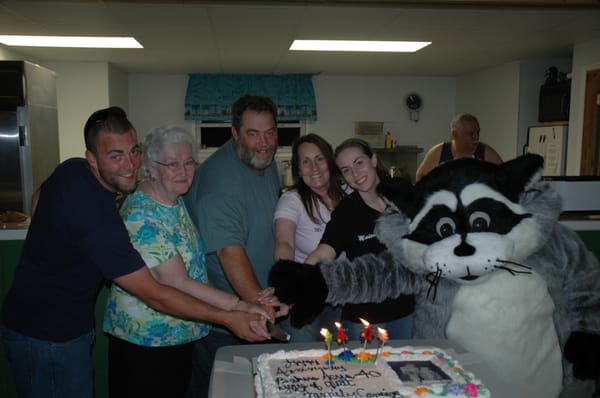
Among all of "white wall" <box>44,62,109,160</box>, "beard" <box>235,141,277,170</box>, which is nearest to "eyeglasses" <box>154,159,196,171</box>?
"beard" <box>235,141,277,170</box>

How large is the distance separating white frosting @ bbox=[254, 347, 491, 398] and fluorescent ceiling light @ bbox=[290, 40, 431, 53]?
3987mm

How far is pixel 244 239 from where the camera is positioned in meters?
1.84

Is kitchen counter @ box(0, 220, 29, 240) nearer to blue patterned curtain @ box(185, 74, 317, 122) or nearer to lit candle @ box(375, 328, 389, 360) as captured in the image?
lit candle @ box(375, 328, 389, 360)

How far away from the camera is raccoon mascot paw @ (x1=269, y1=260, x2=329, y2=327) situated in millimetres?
1403

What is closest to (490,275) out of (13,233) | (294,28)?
(13,233)

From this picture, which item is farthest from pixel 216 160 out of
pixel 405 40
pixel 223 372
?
pixel 405 40

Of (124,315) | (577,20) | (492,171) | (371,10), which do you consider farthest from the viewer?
(577,20)

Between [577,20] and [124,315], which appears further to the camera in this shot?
[577,20]

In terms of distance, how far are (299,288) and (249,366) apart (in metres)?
0.26

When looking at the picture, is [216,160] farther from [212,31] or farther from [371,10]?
[212,31]

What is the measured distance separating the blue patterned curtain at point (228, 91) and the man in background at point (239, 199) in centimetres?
524

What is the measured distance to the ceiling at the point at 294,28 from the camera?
140 inches

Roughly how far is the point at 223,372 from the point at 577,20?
14.0 feet

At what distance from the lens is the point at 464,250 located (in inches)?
50.6
